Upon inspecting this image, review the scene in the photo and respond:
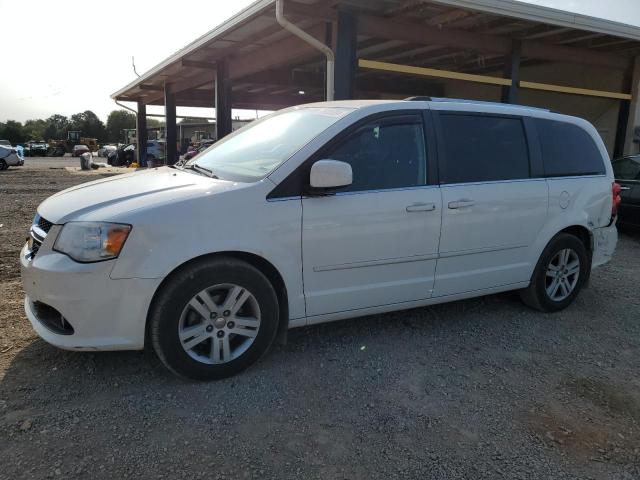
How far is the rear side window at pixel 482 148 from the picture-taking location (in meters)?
3.83

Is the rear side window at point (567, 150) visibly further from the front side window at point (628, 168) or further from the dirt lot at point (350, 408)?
the front side window at point (628, 168)

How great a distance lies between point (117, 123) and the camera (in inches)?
3484

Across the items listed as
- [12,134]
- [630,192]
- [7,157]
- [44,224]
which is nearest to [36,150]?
[12,134]

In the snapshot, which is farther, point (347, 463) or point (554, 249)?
point (554, 249)

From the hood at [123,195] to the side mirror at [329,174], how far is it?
50 centimetres

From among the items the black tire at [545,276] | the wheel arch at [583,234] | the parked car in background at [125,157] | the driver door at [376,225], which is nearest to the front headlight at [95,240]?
the driver door at [376,225]

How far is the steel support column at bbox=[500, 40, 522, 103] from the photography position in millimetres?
9773

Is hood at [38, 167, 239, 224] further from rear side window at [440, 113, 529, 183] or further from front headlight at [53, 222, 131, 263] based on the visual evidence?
rear side window at [440, 113, 529, 183]

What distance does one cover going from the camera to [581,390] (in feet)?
10.5

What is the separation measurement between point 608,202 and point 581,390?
7.33ft

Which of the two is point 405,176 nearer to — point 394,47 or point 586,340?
point 586,340

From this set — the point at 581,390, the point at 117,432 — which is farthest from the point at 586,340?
the point at 117,432

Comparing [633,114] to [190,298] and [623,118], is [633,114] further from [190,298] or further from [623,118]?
[190,298]

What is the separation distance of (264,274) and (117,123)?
94414mm
